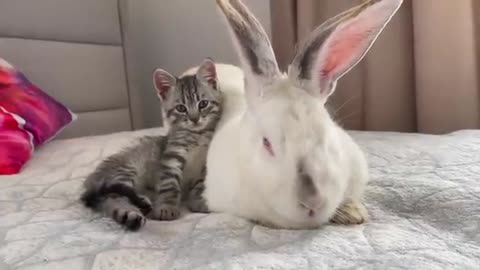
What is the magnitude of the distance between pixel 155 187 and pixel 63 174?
0.29 m

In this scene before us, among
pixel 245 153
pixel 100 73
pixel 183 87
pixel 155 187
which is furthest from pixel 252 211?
pixel 100 73

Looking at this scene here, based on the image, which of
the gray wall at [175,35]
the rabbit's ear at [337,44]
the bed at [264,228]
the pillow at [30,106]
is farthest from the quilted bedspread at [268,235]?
the gray wall at [175,35]

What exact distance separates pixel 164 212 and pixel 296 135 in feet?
1.05

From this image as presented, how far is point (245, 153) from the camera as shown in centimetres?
97

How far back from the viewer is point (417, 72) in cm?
191

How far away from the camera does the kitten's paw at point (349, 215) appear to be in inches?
37.4

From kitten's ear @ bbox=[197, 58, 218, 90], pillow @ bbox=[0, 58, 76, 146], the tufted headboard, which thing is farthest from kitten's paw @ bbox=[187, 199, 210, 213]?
the tufted headboard

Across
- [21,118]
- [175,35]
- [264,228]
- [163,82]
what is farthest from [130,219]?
[175,35]

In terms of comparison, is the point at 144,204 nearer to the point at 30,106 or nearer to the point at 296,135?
the point at 296,135

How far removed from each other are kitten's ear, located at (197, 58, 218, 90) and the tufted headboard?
823mm

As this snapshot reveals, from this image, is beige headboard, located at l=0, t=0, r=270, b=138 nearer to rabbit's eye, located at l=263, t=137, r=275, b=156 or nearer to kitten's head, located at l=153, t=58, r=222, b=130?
kitten's head, located at l=153, t=58, r=222, b=130

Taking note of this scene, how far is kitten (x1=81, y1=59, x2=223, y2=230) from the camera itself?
3.54 ft

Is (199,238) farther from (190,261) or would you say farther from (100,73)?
(100,73)

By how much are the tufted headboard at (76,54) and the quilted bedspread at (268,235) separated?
0.82 meters
